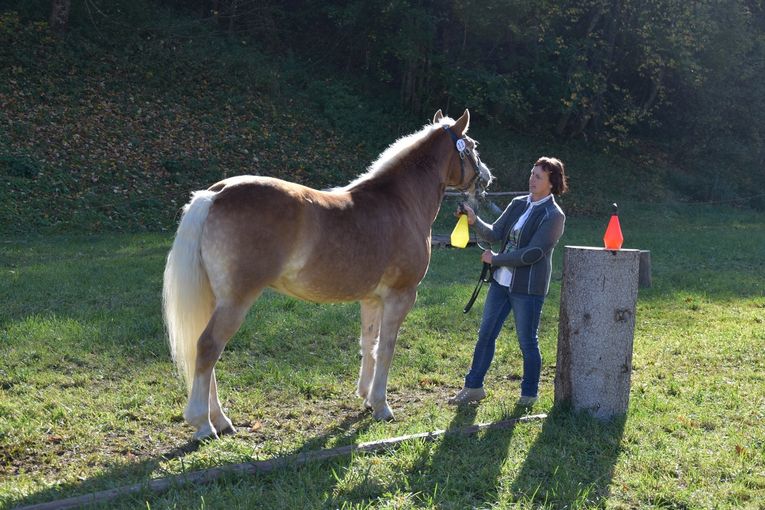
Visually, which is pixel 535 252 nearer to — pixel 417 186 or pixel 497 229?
pixel 497 229

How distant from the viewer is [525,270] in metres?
5.95

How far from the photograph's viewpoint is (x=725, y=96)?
28.9 meters

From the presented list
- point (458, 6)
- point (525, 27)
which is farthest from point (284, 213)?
point (525, 27)

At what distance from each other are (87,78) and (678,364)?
1717 centimetres

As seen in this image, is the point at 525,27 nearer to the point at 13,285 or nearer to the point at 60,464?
the point at 13,285

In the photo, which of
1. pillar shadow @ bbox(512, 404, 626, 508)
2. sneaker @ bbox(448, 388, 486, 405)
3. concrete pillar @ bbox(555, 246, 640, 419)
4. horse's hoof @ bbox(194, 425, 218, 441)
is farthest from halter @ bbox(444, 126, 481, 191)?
horse's hoof @ bbox(194, 425, 218, 441)

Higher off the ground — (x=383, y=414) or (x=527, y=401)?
(x=527, y=401)

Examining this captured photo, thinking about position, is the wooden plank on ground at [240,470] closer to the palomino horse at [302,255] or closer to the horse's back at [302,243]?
the palomino horse at [302,255]

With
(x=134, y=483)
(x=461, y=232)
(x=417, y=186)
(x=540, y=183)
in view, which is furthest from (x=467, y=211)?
(x=134, y=483)

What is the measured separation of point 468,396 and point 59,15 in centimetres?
1884

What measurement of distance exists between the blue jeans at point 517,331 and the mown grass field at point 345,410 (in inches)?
9.5

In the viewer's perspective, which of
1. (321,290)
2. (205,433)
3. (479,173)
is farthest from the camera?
(479,173)

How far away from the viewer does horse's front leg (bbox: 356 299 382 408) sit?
608cm

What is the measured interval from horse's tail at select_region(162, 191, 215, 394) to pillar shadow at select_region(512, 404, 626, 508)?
2.36 m
